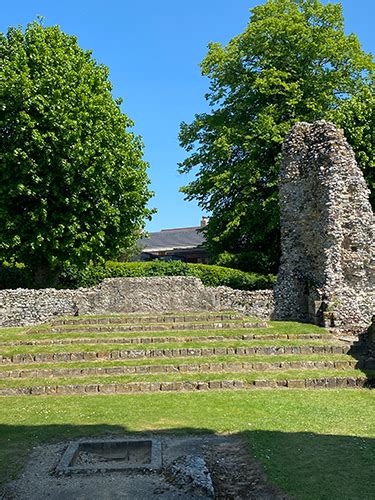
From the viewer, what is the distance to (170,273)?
26.3 meters

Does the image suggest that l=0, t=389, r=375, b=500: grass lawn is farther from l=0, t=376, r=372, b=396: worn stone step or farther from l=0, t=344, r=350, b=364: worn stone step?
l=0, t=344, r=350, b=364: worn stone step

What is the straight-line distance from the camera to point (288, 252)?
19.7 metres

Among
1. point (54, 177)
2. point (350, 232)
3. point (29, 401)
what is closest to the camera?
point (29, 401)

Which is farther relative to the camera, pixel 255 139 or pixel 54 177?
pixel 255 139

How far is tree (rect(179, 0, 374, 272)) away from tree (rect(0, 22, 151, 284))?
267 inches

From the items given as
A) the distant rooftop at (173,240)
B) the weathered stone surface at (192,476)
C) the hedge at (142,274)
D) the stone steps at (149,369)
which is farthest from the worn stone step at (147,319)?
the distant rooftop at (173,240)

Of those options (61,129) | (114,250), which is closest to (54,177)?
(61,129)

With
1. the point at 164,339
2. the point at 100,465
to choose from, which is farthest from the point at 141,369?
the point at 100,465

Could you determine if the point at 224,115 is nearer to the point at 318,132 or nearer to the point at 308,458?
the point at 318,132

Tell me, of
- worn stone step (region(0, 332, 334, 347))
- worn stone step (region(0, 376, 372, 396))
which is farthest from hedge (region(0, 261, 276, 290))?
worn stone step (region(0, 376, 372, 396))

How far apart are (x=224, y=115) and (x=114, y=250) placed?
11347 mm

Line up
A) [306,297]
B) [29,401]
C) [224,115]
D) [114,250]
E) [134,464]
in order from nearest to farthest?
[134,464] → [29,401] → [306,297] → [114,250] → [224,115]

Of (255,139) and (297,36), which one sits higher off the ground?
(297,36)

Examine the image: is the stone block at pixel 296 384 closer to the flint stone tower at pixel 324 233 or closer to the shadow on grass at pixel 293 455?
the shadow on grass at pixel 293 455
